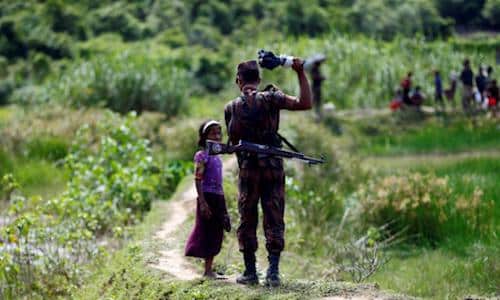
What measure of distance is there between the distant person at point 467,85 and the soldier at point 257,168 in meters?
12.4

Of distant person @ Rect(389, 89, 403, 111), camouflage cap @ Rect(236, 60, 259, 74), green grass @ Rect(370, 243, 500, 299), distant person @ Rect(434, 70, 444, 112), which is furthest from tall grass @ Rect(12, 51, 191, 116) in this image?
camouflage cap @ Rect(236, 60, 259, 74)

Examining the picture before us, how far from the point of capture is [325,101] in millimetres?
23203

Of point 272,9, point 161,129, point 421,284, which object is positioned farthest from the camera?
point 272,9

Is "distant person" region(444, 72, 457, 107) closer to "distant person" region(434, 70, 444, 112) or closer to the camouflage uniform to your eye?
"distant person" region(434, 70, 444, 112)

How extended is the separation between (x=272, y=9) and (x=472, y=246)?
83.0 ft

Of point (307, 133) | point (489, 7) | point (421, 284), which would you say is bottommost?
point (421, 284)

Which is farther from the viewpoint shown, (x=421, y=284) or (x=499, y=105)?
(x=499, y=105)

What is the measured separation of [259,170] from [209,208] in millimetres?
658

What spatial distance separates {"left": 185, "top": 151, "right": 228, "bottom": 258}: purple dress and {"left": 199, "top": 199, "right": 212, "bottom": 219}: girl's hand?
57mm

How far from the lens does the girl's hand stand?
6387 millimetres

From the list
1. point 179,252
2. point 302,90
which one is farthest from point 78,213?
point 302,90

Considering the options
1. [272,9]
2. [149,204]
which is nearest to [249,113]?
[149,204]

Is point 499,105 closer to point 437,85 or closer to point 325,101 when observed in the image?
point 437,85

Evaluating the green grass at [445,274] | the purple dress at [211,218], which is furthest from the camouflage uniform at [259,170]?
the green grass at [445,274]
